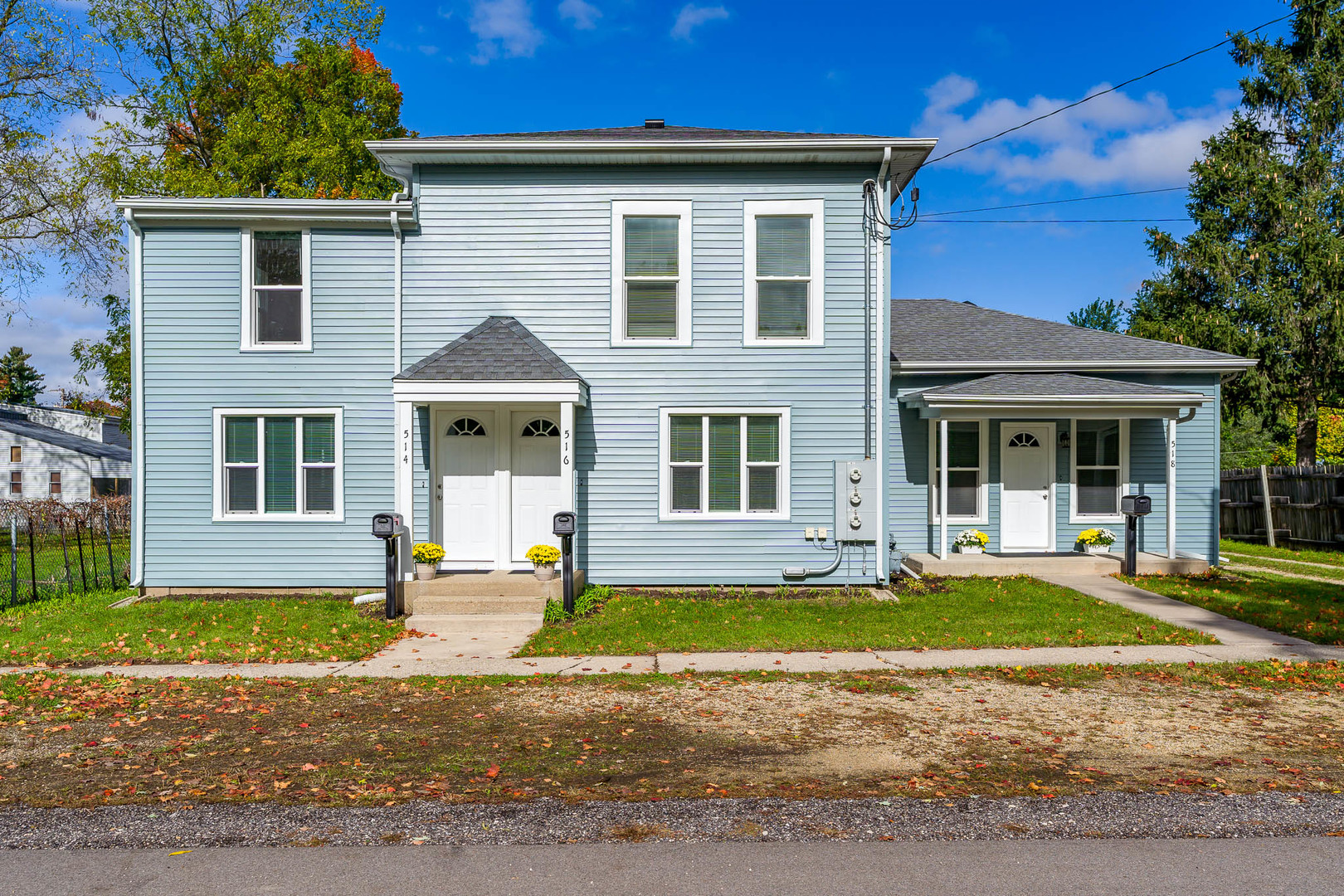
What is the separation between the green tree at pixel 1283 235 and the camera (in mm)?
22359

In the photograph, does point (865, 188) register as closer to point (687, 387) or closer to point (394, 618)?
point (687, 387)

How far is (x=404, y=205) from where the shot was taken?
11328mm

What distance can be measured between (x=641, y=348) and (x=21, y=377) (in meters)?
80.8

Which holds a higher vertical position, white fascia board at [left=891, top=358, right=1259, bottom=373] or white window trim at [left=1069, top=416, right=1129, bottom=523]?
white fascia board at [left=891, top=358, right=1259, bottom=373]

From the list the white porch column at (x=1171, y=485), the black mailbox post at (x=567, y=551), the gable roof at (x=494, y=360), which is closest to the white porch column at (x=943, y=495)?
the white porch column at (x=1171, y=485)

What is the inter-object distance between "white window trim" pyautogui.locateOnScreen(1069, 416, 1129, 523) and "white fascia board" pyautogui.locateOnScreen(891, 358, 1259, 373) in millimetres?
956

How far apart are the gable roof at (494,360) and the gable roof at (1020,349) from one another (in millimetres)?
6089

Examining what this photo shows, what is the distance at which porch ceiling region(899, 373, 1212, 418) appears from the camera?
1270 centimetres

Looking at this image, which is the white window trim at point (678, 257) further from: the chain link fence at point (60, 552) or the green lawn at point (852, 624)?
the chain link fence at point (60, 552)

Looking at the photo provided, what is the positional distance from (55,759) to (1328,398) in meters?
29.7

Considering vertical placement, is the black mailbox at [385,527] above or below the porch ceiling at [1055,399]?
below

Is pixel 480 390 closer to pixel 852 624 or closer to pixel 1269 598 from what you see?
pixel 852 624

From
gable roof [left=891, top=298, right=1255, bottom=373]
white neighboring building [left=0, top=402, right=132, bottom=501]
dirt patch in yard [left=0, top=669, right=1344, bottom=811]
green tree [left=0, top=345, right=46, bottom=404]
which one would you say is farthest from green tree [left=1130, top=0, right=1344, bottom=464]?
green tree [left=0, top=345, right=46, bottom=404]

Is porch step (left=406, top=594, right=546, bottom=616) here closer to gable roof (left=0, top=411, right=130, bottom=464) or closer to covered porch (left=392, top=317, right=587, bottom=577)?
covered porch (left=392, top=317, right=587, bottom=577)
